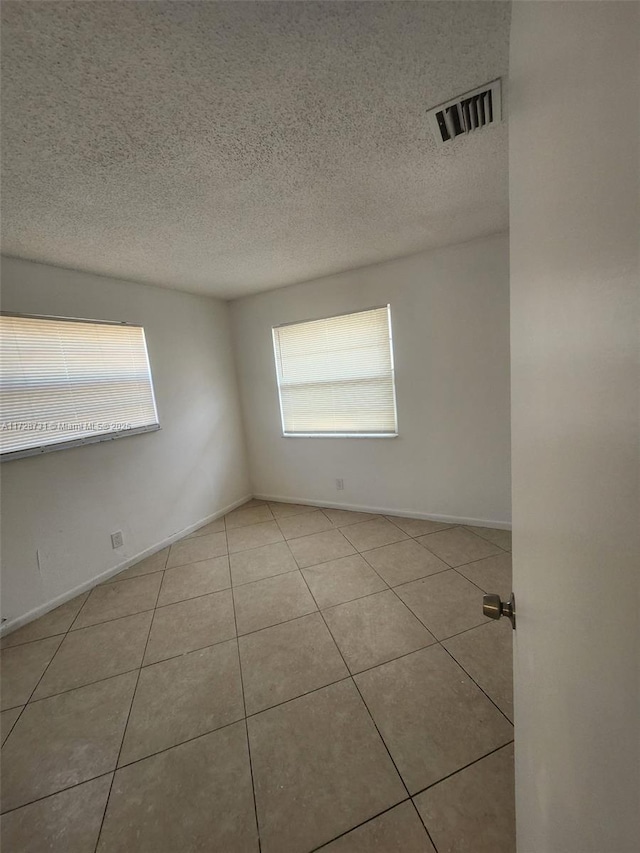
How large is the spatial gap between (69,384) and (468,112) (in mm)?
Answer: 2780

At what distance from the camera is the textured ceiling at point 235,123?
2.90ft

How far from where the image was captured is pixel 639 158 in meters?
0.19

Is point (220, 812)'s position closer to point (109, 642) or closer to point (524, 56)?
point (109, 642)

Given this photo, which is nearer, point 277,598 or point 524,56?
point 524,56

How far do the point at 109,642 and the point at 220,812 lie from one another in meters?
1.19

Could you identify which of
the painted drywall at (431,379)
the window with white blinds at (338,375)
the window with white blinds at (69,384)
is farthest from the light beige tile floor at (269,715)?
the window with white blinds at (338,375)

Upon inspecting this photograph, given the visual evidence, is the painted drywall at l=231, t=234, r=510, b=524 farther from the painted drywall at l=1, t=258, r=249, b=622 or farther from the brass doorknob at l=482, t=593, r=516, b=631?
the brass doorknob at l=482, t=593, r=516, b=631

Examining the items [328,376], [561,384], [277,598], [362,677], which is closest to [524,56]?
[561,384]

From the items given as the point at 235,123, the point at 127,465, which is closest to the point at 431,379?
the point at 235,123

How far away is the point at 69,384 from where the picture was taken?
7.53 ft

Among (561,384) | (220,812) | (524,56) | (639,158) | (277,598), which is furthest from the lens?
(277,598)

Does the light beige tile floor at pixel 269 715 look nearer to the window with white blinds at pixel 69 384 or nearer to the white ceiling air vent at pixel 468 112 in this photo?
the window with white blinds at pixel 69 384

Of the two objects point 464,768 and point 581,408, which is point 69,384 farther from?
point 464,768

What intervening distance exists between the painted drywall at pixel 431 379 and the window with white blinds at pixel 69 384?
1.34 metres
